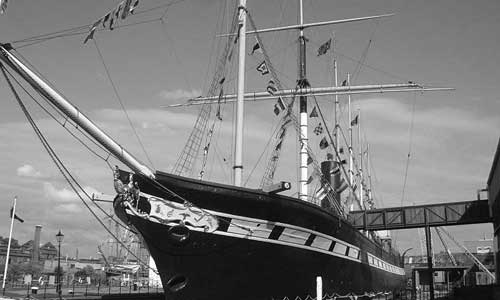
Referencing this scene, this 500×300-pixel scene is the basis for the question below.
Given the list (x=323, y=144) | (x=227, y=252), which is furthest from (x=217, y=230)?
(x=323, y=144)

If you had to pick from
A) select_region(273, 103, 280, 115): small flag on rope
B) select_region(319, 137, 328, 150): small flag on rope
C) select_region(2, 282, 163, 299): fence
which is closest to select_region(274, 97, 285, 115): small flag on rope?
select_region(273, 103, 280, 115): small flag on rope

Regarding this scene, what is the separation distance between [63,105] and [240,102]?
634 cm

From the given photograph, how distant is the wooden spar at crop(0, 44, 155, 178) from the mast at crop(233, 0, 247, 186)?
383 cm

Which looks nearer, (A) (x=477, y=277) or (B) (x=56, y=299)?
(B) (x=56, y=299)

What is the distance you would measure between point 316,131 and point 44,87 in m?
17.1

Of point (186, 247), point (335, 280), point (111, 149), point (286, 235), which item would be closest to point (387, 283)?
point (335, 280)

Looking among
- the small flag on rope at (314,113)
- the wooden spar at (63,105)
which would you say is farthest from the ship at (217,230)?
the small flag on rope at (314,113)

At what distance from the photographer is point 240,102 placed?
52.9 feet

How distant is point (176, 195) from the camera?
13.3m

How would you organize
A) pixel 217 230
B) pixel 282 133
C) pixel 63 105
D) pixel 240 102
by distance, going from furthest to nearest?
pixel 282 133 < pixel 240 102 < pixel 217 230 < pixel 63 105

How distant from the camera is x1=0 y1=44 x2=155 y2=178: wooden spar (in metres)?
10.9

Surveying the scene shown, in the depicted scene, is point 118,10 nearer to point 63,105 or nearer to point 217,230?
point 63,105

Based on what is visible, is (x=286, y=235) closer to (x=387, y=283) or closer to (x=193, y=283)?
(x=193, y=283)

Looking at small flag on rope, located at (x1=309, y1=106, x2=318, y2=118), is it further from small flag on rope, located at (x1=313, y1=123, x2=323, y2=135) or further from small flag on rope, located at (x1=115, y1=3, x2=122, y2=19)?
small flag on rope, located at (x1=115, y1=3, x2=122, y2=19)
